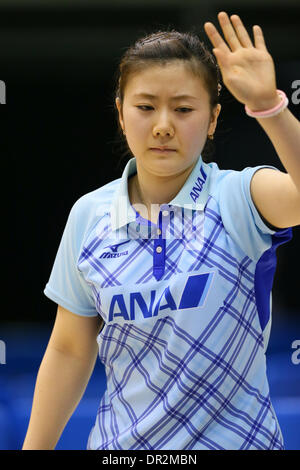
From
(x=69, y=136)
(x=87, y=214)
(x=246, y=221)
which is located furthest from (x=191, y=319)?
(x=69, y=136)

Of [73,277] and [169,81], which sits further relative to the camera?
[73,277]

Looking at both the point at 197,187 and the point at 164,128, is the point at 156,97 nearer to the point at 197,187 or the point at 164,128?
the point at 164,128

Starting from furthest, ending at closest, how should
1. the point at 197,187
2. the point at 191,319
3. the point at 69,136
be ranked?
the point at 69,136
the point at 197,187
the point at 191,319

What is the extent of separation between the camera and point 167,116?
127 cm

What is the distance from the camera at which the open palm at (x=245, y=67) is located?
110cm

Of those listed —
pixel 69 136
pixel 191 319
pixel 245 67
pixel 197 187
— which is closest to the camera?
pixel 245 67

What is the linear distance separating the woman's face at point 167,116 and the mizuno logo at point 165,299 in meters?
0.22

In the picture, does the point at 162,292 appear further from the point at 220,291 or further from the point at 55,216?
the point at 55,216

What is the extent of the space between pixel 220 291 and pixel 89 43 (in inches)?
84.4

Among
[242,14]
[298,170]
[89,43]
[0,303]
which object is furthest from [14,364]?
[298,170]

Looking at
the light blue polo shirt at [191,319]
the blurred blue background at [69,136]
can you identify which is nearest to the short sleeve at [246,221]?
the light blue polo shirt at [191,319]

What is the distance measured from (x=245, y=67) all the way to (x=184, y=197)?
294 millimetres

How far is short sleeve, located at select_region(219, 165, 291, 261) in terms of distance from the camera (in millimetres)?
1239

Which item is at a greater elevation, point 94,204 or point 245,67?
point 245,67
